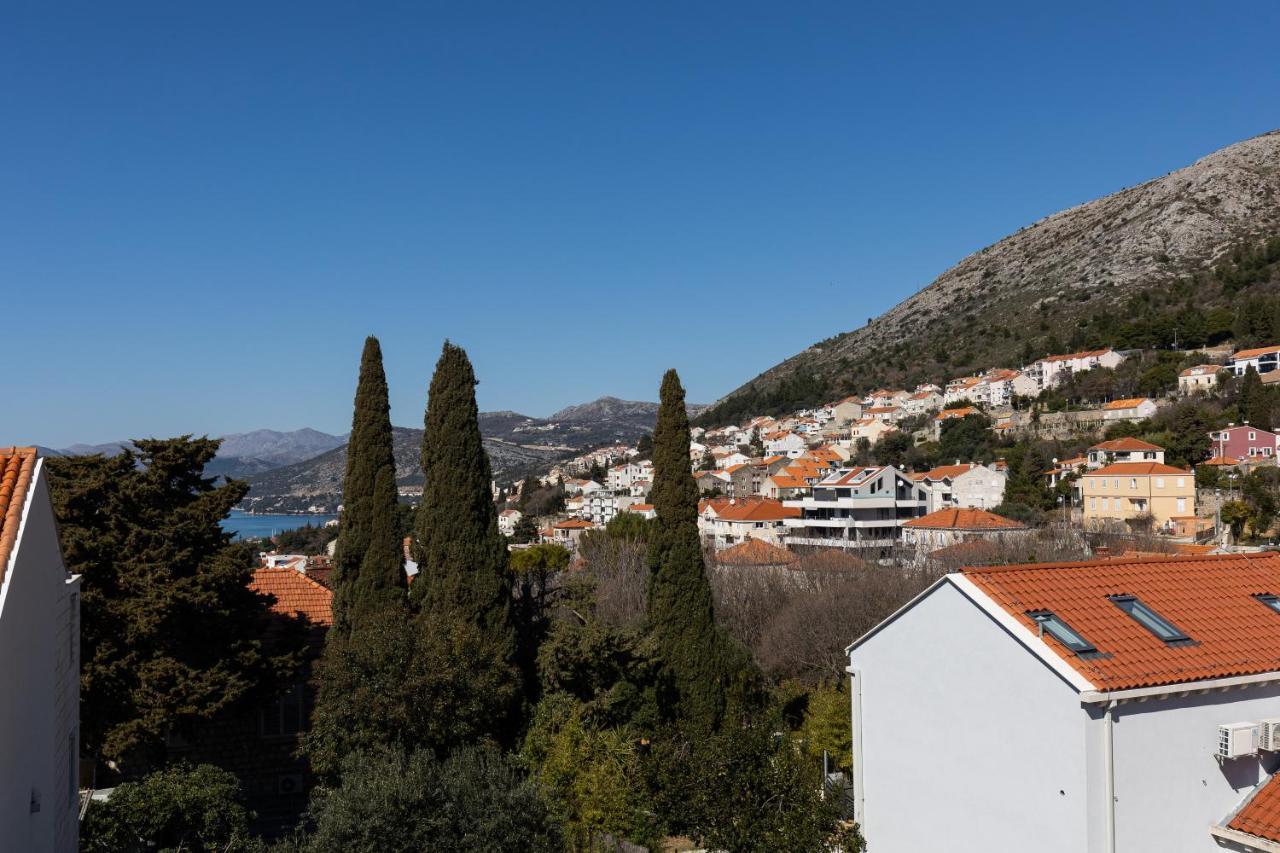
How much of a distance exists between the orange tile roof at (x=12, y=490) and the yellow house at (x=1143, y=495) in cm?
5715

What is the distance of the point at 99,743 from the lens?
15.3 metres

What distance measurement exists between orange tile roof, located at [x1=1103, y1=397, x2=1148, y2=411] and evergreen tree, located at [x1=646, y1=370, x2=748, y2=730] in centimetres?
6751

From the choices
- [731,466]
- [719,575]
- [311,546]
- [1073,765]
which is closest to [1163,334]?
[731,466]

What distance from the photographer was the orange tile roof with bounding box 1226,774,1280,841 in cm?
1130

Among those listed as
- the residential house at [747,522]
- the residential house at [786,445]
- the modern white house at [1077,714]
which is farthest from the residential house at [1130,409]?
the modern white house at [1077,714]

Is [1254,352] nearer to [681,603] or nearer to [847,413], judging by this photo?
[847,413]

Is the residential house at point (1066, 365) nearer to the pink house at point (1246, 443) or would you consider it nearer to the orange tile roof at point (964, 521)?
the pink house at point (1246, 443)

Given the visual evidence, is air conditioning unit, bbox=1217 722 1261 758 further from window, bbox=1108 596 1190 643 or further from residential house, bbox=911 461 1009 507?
residential house, bbox=911 461 1009 507

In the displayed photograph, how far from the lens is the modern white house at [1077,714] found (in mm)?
11109

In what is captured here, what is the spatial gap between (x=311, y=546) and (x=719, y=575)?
173 ft

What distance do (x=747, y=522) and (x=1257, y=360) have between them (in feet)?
147

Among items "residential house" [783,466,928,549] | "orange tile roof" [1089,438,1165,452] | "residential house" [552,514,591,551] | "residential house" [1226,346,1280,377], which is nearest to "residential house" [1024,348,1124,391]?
"residential house" [1226,346,1280,377]

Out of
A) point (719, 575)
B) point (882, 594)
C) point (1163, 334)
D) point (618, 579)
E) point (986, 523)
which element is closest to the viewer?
point (882, 594)

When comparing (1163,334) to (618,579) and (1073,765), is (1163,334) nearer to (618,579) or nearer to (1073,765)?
(618,579)
